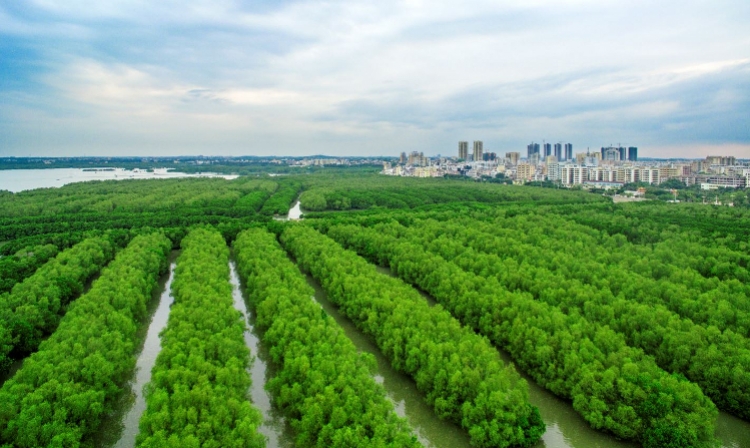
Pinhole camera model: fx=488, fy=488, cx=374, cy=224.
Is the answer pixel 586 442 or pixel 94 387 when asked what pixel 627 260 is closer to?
pixel 586 442

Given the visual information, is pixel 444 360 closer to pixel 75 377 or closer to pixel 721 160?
pixel 75 377

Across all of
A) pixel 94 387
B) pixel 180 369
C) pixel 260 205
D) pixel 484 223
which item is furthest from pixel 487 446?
pixel 260 205

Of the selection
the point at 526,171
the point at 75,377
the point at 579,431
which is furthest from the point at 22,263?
the point at 526,171

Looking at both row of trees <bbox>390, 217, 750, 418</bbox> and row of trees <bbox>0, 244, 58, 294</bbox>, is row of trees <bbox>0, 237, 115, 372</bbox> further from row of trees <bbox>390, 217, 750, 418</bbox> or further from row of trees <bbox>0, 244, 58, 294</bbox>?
row of trees <bbox>390, 217, 750, 418</bbox>

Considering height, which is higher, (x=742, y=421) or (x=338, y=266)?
(x=338, y=266)

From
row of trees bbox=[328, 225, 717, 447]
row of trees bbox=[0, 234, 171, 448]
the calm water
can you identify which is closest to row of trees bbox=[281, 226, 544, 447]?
row of trees bbox=[328, 225, 717, 447]

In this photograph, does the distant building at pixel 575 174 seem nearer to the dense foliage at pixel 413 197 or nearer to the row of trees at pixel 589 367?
the dense foliage at pixel 413 197
